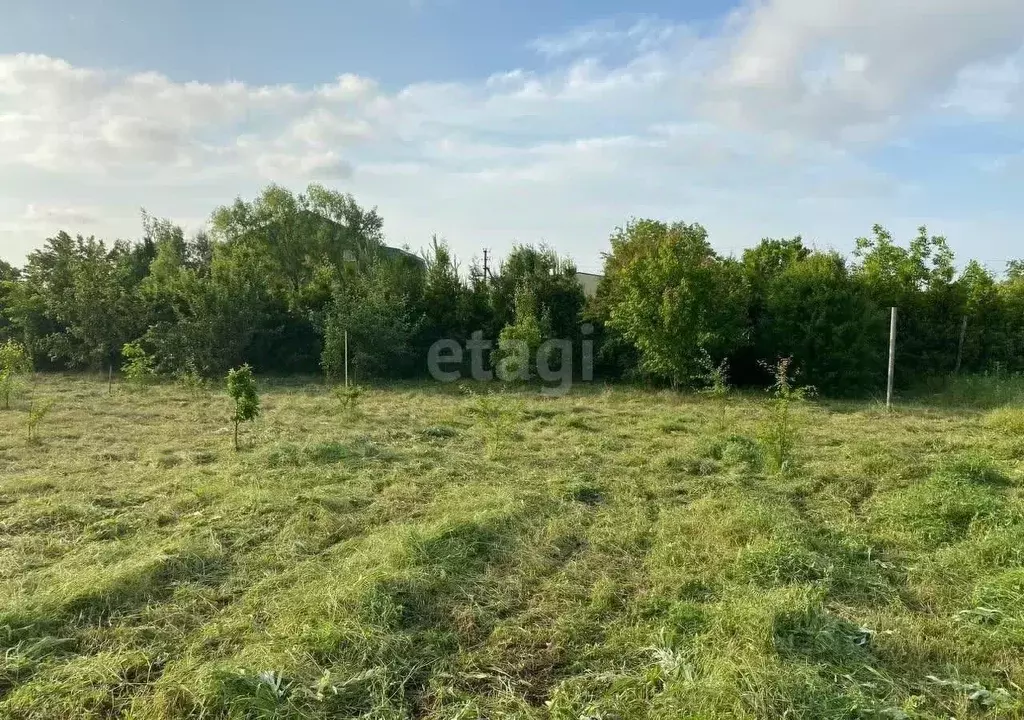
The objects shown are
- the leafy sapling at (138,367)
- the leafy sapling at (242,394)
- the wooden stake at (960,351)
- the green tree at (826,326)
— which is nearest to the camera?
the leafy sapling at (242,394)

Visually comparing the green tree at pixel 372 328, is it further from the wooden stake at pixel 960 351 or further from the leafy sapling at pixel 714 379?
the wooden stake at pixel 960 351

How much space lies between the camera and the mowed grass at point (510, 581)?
2447 mm

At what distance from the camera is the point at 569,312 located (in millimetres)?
13039

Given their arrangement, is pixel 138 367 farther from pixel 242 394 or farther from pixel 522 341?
pixel 522 341

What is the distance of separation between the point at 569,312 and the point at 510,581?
993 centimetres

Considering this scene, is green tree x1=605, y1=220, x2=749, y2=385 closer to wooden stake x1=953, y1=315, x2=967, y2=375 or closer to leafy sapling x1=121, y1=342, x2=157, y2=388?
wooden stake x1=953, y1=315, x2=967, y2=375

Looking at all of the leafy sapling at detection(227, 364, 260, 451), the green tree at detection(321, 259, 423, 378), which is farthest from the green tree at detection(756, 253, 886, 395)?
the leafy sapling at detection(227, 364, 260, 451)

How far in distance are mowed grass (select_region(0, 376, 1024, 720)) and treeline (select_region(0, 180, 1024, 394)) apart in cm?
430

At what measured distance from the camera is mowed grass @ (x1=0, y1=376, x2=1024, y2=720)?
245 centimetres

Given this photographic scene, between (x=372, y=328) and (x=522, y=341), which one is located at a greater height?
(x=372, y=328)

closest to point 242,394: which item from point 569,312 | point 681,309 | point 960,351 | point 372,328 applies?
point 372,328

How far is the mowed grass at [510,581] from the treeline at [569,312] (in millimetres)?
4303

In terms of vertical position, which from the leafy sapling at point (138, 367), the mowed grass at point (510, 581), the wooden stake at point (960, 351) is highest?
the wooden stake at point (960, 351)

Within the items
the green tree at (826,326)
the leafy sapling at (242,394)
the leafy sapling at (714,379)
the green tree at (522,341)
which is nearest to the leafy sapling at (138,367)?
the leafy sapling at (242,394)
